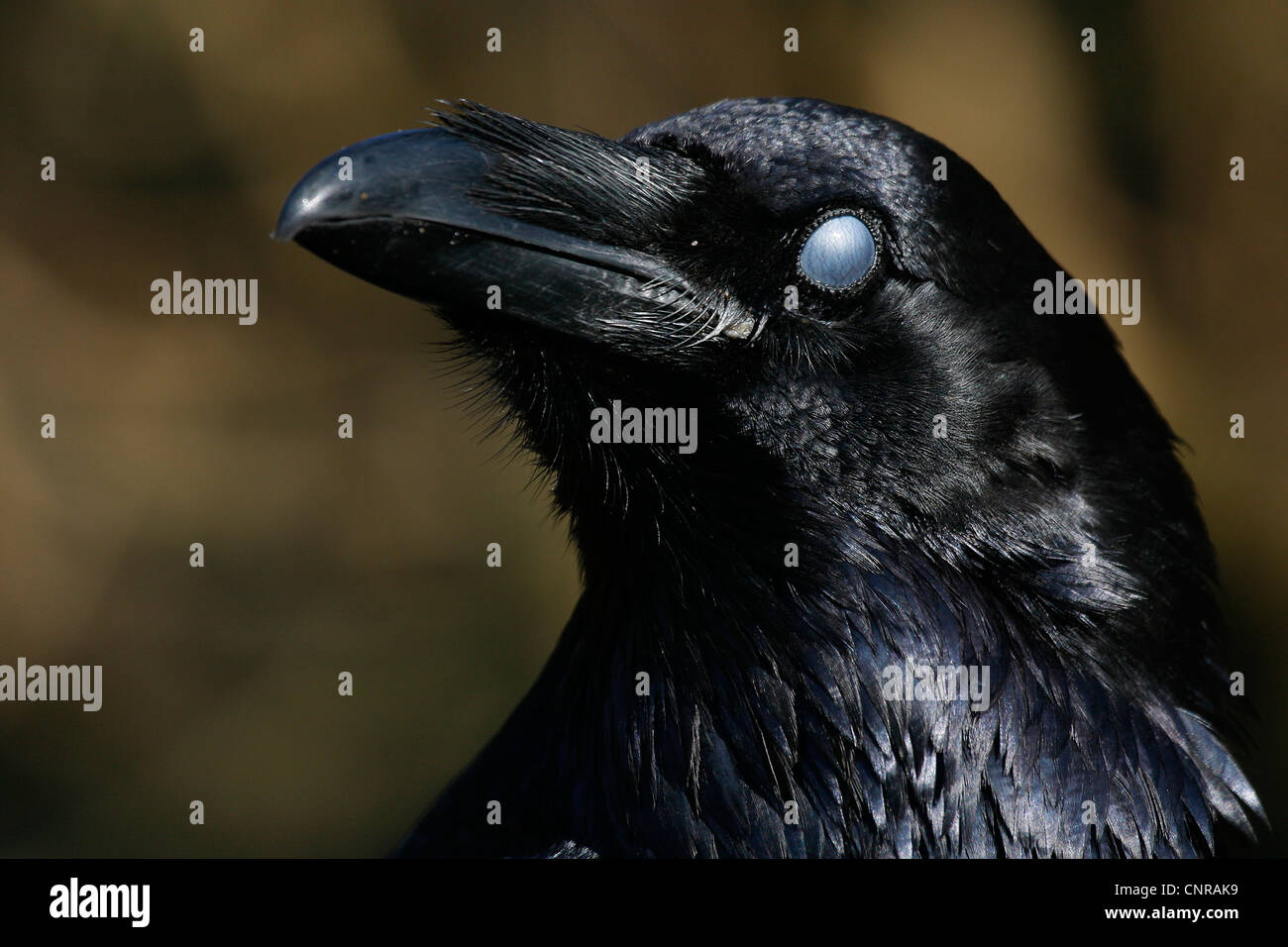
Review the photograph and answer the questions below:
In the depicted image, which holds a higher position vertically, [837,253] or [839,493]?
[837,253]

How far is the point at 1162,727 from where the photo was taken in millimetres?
3020

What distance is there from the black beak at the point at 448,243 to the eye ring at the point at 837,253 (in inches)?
11.0

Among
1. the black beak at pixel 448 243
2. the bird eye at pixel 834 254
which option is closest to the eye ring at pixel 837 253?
the bird eye at pixel 834 254

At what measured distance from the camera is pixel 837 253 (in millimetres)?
2916

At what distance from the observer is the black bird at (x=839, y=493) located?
9.44ft

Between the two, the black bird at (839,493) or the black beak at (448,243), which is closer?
the black beak at (448,243)

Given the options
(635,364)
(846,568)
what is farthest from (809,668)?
(635,364)

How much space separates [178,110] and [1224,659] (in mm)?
7023

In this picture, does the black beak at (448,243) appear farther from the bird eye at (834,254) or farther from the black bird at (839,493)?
the bird eye at (834,254)

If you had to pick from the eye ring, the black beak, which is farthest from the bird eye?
the black beak

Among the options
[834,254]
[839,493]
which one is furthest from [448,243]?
[839,493]

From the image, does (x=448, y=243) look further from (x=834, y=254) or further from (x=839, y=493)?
(x=839, y=493)

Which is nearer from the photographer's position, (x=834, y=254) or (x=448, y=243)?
(x=448, y=243)

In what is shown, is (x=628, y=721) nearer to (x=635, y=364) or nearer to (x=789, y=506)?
(x=789, y=506)
